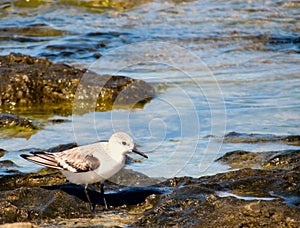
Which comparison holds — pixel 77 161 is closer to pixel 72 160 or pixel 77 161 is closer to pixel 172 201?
pixel 72 160

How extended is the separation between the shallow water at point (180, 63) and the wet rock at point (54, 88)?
1.23ft

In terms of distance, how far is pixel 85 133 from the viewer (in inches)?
334

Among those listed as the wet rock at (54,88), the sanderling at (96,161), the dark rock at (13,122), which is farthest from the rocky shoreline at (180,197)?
the wet rock at (54,88)

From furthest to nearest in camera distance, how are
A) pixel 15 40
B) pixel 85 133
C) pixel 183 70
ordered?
1. pixel 15 40
2. pixel 183 70
3. pixel 85 133

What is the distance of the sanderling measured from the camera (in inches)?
229

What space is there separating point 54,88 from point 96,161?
4571 mm

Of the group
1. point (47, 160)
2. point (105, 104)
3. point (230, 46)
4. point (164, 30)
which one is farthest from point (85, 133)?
point (164, 30)

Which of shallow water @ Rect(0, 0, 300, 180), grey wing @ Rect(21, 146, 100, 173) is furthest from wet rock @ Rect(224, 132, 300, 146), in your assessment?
grey wing @ Rect(21, 146, 100, 173)

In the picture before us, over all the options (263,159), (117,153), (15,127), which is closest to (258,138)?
(263,159)

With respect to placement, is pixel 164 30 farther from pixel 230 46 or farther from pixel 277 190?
pixel 277 190

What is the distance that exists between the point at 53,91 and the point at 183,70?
8.67 ft

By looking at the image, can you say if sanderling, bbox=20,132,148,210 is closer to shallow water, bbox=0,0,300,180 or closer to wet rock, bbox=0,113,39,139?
shallow water, bbox=0,0,300,180

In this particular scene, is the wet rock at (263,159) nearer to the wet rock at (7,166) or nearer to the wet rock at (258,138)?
the wet rock at (258,138)

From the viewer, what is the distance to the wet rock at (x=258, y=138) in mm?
7547
